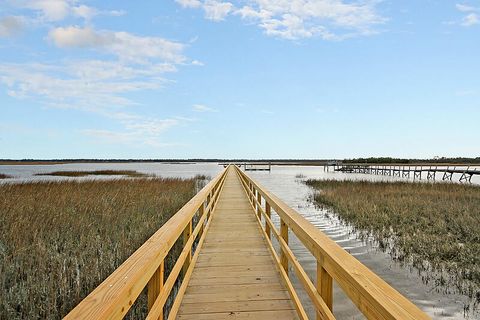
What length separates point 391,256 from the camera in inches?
291

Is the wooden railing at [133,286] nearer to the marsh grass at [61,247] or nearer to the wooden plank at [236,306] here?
the wooden plank at [236,306]

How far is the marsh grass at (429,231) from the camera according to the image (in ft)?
20.5

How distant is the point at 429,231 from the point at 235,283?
298 inches

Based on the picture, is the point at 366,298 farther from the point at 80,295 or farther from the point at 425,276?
the point at 425,276

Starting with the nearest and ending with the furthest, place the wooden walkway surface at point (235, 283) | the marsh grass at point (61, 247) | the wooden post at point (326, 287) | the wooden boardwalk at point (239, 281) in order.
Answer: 1. the wooden boardwalk at point (239, 281)
2. the wooden post at point (326, 287)
3. the wooden walkway surface at point (235, 283)
4. the marsh grass at point (61, 247)

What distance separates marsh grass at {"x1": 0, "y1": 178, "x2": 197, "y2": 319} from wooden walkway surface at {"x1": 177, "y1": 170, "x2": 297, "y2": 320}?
1018 millimetres

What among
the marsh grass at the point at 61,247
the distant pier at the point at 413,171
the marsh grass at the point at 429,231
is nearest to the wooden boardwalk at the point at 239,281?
the marsh grass at the point at 61,247

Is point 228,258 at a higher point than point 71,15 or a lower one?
lower

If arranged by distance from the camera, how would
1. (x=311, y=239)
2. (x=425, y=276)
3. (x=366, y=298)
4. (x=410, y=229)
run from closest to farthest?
1. (x=366, y=298)
2. (x=311, y=239)
3. (x=425, y=276)
4. (x=410, y=229)

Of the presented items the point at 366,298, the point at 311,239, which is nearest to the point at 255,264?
the point at 311,239

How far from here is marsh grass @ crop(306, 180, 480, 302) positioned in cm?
626

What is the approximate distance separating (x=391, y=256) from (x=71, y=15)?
1411 cm

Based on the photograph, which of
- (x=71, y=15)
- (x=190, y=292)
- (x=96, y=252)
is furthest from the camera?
(x=71, y=15)

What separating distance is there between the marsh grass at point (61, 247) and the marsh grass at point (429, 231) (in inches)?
204
